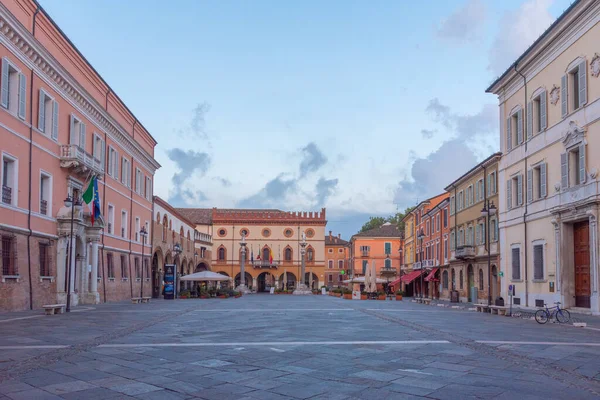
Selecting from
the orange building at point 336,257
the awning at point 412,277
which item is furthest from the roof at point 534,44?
the orange building at point 336,257

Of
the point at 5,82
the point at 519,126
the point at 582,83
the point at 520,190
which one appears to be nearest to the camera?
the point at 5,82

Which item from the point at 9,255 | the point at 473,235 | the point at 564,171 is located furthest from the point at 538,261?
the point at 9,255

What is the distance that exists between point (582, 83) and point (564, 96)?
5.54 ft

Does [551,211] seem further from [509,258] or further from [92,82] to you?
[92,82]

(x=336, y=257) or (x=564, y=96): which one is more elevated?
(x=564, y=96)

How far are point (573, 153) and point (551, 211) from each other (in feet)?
9.26

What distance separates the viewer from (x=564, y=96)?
26109 mm

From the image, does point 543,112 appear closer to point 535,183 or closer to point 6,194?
point 535,183

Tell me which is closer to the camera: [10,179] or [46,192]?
[10,179]

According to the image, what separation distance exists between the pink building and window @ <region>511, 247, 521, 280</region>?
2254cm

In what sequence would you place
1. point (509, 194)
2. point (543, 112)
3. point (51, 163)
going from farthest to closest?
point (509, 194) < point (543, 112) < point (51, 163)

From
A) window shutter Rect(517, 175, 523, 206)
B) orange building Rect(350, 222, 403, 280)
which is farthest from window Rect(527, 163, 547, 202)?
orange building Rect(350, 222, 403, 280)

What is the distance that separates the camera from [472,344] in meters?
12.4

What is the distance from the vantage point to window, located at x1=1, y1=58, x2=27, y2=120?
21941mm
